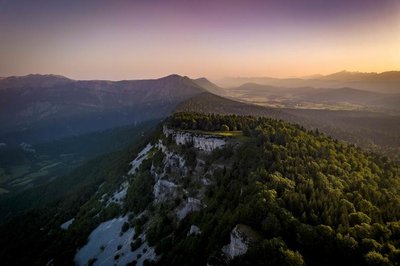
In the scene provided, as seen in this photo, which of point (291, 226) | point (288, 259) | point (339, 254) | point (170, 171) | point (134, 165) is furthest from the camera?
point (134, 165)

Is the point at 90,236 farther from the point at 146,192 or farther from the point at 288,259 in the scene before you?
the point at 288,259

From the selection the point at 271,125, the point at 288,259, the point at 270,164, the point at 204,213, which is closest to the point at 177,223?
the point at 204,213

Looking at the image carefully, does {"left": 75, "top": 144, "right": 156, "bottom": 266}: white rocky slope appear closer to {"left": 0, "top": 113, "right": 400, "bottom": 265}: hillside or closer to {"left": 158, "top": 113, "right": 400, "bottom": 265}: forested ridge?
{"left": 0, "top": 113, "right": 400, "bottom": 265}: hillside

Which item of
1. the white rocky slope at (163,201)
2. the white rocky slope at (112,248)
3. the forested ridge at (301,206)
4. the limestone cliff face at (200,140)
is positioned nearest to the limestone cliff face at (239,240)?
the forested ridge at (301,206)

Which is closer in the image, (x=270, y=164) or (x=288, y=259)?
(x=288, y=259)

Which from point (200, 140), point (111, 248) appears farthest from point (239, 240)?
point (111, 248)

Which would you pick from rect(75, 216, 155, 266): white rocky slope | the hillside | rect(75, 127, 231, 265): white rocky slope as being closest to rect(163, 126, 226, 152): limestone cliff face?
rect(75, 127, 231, 265): white rocky slope
